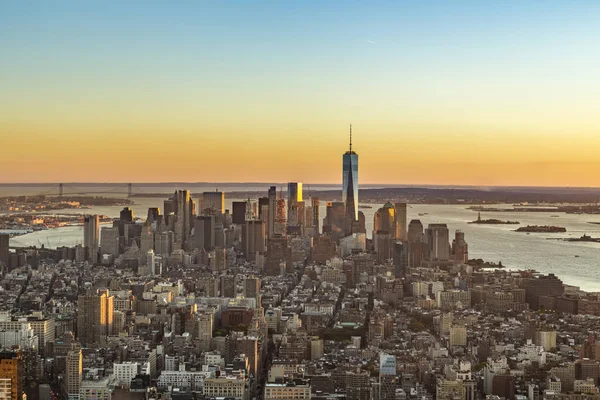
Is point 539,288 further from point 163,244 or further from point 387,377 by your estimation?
→ point 163,244

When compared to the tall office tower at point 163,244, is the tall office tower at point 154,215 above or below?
above

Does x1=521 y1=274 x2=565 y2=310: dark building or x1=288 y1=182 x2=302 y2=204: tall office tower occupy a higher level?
x1=288 y1=182 x2=302 y2=204: tall office tower

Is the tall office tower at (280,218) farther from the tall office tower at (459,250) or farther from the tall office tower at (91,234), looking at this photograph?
the tall office tower at (459,250)

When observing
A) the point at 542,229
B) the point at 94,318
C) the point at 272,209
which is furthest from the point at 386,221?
the point at 94,318

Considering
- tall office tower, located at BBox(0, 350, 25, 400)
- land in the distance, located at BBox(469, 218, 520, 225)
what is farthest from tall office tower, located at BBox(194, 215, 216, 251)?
tall office tower, located at BBox(0, 350, 25, 400)

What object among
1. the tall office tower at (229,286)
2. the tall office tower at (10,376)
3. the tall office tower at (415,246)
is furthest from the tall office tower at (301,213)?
the tall office tower at (10,376)

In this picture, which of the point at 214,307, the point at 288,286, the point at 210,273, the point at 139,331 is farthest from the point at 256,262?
the point at 139,331

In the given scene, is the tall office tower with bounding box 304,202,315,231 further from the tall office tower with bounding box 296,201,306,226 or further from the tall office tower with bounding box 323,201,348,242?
the tall office tower with bounding box 323,201,348,242
